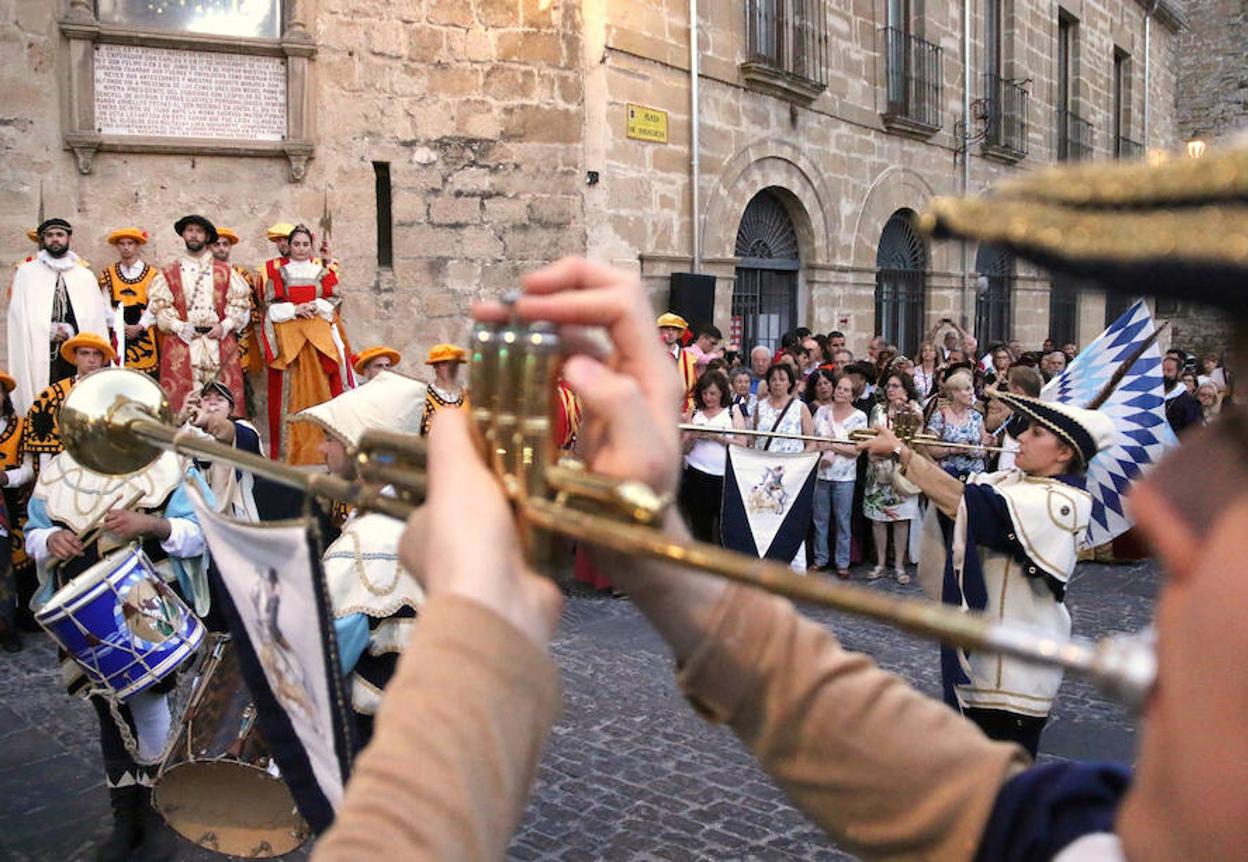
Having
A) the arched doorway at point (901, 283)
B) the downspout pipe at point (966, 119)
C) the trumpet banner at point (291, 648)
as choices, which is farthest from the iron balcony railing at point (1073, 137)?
the trumpet banner at point (291, 648)

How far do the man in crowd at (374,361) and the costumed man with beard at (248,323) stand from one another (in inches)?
46.3

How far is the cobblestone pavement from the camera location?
4633 millimetres

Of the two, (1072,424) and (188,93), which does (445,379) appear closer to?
(188,93)

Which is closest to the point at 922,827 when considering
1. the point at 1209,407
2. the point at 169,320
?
the point at 169,320

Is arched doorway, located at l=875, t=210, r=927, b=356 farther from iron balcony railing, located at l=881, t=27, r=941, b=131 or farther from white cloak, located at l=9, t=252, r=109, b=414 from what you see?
white cloak, located at l=9, t=252, r=109, b=414

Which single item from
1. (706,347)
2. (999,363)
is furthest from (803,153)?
(706,347)

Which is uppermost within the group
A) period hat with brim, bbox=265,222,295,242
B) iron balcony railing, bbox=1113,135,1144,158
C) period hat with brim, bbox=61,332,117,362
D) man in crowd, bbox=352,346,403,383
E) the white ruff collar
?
iron balcony railing, bbox=1113,135,1144,158

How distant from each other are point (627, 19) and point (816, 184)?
15.1ft

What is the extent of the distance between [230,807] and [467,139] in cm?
873

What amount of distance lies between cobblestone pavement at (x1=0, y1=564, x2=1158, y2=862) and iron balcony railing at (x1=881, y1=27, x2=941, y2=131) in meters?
12.0

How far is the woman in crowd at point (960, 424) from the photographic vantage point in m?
9.27

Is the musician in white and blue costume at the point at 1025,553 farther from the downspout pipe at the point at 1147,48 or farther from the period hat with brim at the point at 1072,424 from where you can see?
the downspout pipe at the point at 1147,48

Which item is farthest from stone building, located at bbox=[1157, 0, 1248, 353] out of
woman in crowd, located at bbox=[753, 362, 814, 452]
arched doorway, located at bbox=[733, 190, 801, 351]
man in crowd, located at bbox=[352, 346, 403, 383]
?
man in crowd, located at bbox=[352, 346, 403, 383]

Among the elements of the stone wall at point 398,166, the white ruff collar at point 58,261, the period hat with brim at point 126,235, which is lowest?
the white ruff collar at point 58,261
